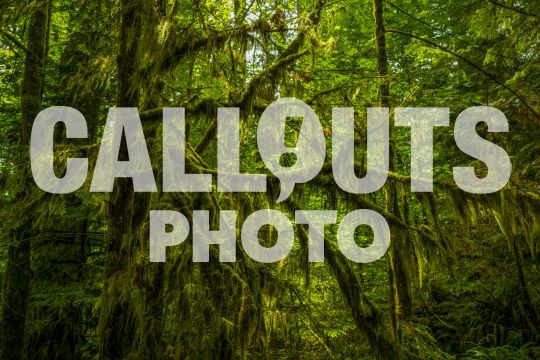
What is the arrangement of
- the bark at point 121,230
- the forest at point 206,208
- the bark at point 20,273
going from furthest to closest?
1. the bark at point 20,273
2. the bark at point 121,230
3. the forest at point 206,208

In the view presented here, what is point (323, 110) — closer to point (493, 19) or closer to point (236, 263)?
point (236, 263)

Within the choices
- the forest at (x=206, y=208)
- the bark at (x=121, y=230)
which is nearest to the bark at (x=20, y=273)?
the forest at (x=206, y=208)

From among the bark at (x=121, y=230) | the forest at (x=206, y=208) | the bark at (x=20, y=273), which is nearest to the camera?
the forest at (x=206, y=208)

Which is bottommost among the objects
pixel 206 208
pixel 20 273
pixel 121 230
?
pixel 20 273

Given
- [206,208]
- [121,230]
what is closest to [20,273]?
[121,230]

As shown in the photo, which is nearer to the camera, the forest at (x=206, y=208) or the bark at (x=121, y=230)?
the forest at (x=206, y=208)

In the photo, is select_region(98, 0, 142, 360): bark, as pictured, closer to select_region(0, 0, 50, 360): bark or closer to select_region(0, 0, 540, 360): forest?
select_region(0, 0, 540, 360): forest

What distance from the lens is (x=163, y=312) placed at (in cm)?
290

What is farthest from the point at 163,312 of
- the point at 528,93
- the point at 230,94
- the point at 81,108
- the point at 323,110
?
the point at 528,93

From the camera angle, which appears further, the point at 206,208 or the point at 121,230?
the point at 121,230

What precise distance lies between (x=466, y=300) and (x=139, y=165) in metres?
7.85

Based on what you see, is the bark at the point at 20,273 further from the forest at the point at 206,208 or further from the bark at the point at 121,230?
the bark at the point at 121,230

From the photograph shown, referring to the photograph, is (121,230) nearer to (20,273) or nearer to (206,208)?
(206,208)

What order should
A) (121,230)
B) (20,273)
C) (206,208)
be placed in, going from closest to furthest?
(206,208), (121,230), (20,273)
